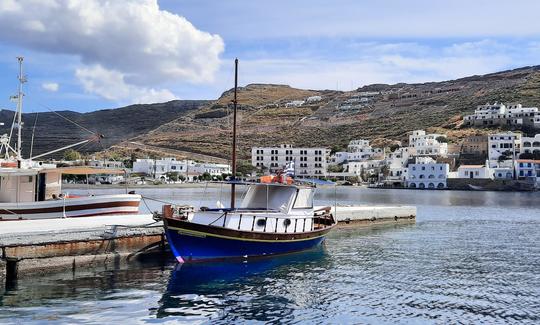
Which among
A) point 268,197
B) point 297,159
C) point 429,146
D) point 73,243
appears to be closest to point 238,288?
point 73,243

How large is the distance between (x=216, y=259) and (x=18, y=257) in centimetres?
763

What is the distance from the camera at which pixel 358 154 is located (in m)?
157

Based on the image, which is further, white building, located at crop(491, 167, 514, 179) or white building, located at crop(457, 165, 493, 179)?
white building, located at crop(491, 167, 514, 179)

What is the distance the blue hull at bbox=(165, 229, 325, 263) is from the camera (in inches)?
913

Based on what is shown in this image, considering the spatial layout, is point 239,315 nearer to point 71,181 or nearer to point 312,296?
point 312,296

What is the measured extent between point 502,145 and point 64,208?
4948 inches

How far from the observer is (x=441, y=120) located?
620ft

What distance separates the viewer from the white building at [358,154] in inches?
6097

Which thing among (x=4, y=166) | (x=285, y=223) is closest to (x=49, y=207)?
(x=4, y=166)

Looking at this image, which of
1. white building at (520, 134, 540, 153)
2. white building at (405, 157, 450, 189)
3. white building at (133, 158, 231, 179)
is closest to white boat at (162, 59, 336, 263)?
white building at (405, 157, 450, 189)

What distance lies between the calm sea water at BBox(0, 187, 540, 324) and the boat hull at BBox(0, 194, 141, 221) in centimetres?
691

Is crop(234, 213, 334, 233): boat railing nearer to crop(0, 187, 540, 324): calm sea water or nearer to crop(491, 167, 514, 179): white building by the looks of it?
crop(0, 187, 540, 324): calm sea water

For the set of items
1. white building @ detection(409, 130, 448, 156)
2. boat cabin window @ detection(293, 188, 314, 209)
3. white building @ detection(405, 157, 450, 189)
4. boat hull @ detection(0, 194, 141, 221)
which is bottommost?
boat hull @ detection(0, 194, 141, 221)

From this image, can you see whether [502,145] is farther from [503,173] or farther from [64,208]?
[64,208]
